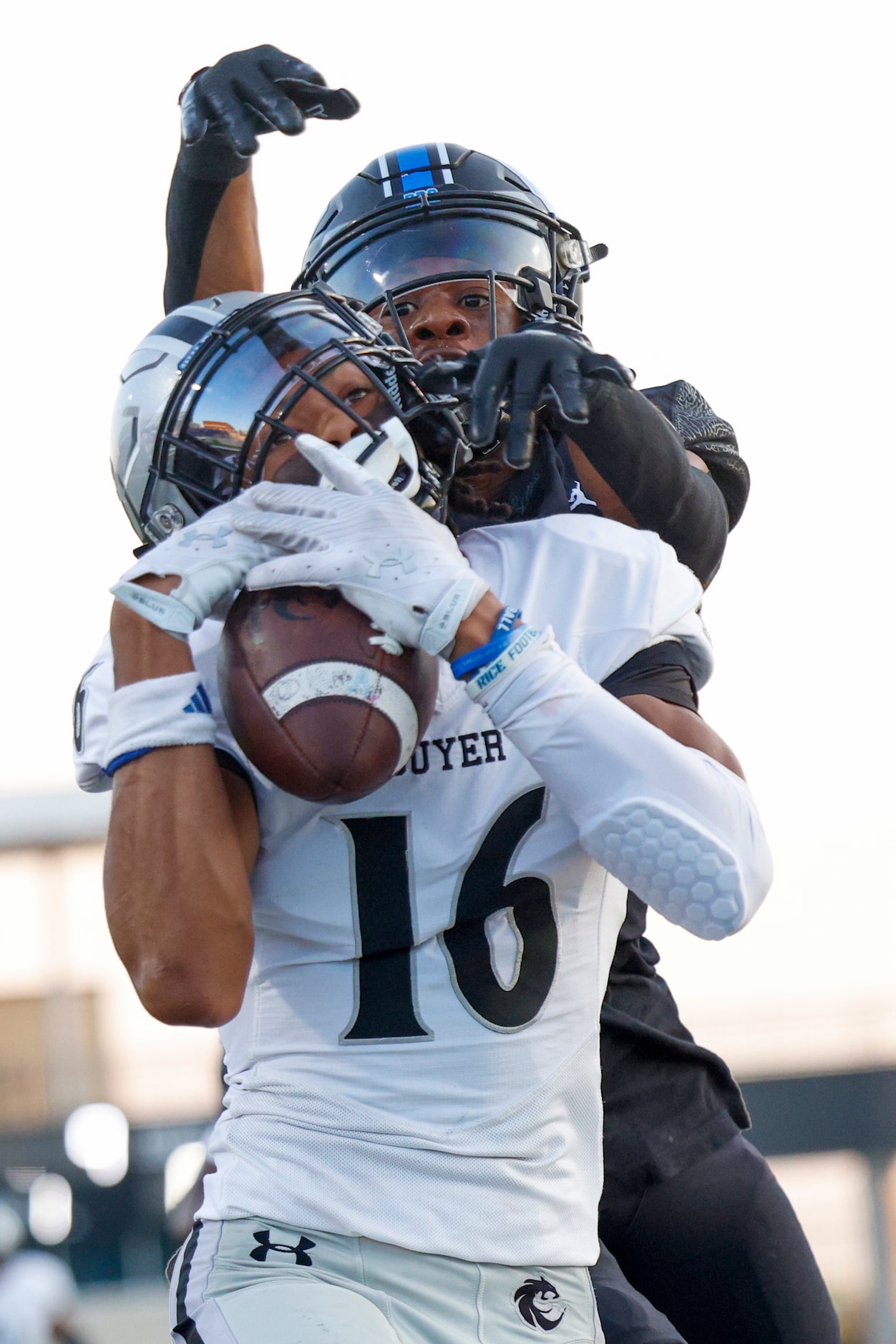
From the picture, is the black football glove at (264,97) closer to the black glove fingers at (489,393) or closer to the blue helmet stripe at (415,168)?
the black glove fingers at (489,393)

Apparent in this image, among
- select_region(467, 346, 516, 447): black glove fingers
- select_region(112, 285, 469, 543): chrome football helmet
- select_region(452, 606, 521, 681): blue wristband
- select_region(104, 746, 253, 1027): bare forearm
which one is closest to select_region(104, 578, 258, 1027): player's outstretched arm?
select_region(104, 746, 253, 1027): bare forearm

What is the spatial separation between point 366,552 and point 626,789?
0.45 meters

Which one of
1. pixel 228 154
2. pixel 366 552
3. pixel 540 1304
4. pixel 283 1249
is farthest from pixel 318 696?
pixel 228 154

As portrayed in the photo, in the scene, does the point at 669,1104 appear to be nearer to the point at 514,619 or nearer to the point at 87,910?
the point at 514,619

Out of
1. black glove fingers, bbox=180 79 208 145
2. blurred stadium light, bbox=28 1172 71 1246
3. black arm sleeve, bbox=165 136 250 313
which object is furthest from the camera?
blurred stadium light, bbox=28 1172 71 1246

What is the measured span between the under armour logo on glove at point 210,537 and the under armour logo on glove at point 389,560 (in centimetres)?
23

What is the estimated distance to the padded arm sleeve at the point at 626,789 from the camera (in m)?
2.03

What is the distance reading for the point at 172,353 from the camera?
238 centimetres

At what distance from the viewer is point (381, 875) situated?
224cm

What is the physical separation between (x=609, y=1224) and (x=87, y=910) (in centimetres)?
1145

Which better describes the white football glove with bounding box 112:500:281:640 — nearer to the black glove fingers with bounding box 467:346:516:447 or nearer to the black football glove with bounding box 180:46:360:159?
the black glove fingers with bounding box 467:346:516:447

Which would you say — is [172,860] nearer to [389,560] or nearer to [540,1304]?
[389,560]

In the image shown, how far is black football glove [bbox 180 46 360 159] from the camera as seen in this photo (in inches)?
94.7

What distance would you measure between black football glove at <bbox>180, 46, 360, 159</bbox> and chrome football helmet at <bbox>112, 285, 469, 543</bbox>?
0.83ft
